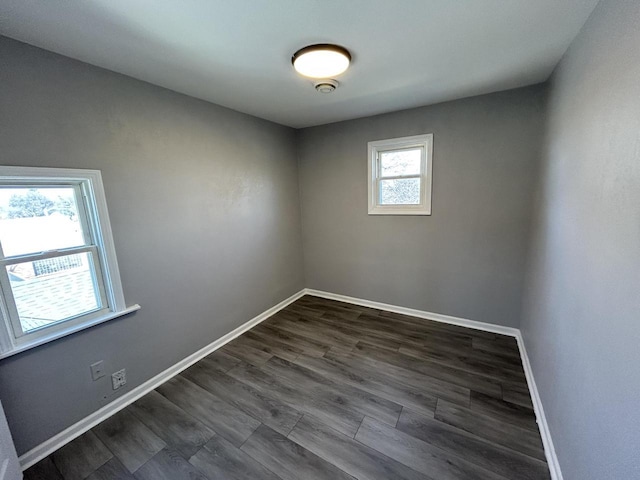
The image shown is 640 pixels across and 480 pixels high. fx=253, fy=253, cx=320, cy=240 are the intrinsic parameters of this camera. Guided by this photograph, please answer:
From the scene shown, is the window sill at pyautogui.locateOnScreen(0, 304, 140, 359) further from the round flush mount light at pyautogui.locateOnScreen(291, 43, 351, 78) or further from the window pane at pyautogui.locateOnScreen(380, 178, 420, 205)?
the window pane at pyautogui.locateOnScreen(380, 178, 420, 205)

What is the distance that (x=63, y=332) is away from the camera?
162cm

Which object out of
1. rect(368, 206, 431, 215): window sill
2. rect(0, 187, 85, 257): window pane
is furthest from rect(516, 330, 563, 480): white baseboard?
rect(0, 187, 85, 257): window pane

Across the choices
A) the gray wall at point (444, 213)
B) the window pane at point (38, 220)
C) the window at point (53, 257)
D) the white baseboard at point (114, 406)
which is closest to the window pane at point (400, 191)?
the gray wall at point (444, 213)

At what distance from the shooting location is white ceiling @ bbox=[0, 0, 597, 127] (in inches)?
48.3

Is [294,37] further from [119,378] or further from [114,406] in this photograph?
[114,406]

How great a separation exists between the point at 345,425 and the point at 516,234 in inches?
92.3

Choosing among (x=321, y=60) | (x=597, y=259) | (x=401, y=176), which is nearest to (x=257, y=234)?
(x=401, y=176)

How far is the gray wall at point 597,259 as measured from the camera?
0.86 m

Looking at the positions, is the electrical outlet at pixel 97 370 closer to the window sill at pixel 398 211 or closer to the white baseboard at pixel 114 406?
the white baseboard at pixel 114 406

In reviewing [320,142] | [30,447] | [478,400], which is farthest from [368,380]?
[320,142]

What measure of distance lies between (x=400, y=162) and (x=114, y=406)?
11.5 feet

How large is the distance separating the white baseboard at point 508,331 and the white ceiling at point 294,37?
235cm

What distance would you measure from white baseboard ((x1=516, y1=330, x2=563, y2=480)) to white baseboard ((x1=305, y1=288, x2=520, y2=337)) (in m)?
0.38

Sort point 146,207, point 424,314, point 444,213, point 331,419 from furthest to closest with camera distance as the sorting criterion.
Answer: point 424,314 → point 444,213 → point 146,207 → point 331,419
